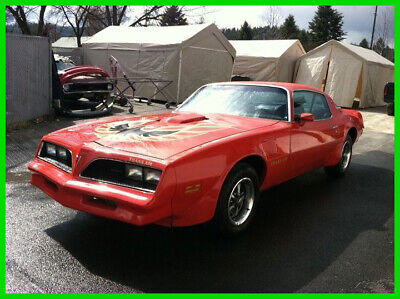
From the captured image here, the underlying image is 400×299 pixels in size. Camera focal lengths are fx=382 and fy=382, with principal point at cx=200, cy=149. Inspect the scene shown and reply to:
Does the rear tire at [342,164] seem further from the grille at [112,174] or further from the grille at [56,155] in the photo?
the grille at [56,155]

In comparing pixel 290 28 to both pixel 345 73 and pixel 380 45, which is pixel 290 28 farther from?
pixel 345 73

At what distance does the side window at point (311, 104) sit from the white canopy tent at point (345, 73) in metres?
12.5

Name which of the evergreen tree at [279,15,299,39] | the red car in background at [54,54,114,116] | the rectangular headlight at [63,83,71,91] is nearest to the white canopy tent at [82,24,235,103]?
the red car in background at [54,54,114,116]

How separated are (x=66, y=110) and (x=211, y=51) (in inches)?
283

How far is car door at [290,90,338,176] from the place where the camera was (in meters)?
4.24

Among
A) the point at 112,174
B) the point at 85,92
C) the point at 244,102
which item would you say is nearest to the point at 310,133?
the point at 244,102

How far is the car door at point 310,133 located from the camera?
4238 millimetres

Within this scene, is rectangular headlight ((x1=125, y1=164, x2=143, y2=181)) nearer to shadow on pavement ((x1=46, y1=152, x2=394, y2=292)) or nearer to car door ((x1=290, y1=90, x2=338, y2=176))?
shadow on pavement ((x1=46, y1=152, x2=394, y2=292))

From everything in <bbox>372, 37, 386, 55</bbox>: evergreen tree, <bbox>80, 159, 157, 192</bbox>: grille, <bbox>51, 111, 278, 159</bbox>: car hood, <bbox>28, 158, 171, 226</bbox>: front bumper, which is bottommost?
<bbox>28, 158, 171, 226</bbox>: front bumper

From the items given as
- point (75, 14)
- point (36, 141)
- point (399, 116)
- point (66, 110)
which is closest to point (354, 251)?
point (36, 141)

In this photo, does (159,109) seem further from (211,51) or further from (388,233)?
(388,233)

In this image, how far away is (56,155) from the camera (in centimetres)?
351

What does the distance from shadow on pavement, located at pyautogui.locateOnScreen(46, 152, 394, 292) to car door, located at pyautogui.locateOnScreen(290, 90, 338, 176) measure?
525mm

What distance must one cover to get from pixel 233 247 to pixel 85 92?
26.9 feet
